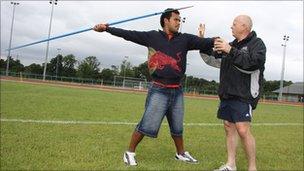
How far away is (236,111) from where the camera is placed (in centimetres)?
571

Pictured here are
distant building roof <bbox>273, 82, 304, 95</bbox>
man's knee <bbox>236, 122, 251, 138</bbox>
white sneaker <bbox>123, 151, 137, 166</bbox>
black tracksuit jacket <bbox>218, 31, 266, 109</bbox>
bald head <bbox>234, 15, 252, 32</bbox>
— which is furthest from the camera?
distant building roof <bbox>273, 82, 304, 95</bbox>

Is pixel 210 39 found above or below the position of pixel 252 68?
above

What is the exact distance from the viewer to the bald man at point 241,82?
215 inches

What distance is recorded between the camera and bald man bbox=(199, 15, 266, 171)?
546cm

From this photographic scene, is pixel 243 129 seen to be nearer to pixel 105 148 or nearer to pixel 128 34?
pixel 128 34

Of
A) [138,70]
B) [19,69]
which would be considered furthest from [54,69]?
[138,70]

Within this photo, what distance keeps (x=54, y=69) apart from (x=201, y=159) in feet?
311

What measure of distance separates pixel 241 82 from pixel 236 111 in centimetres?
36

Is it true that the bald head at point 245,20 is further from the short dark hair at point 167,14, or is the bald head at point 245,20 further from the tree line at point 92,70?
the tree line at point 92,70

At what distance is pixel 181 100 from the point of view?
6.41 meters

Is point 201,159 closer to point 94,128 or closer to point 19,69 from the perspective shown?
point 94,128

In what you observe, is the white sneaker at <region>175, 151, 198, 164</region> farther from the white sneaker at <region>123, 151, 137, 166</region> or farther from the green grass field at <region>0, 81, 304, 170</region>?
the white sneaker at <region>123, 151, 137, 166</region>

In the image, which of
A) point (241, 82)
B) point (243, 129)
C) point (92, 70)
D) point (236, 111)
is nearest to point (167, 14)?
A: point (241, 82)

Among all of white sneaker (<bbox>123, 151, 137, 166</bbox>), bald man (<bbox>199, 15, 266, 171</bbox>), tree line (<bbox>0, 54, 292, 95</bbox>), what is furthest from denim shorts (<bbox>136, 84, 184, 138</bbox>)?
tree line (<bbox>0, 54, 292, 95</bbox>)
